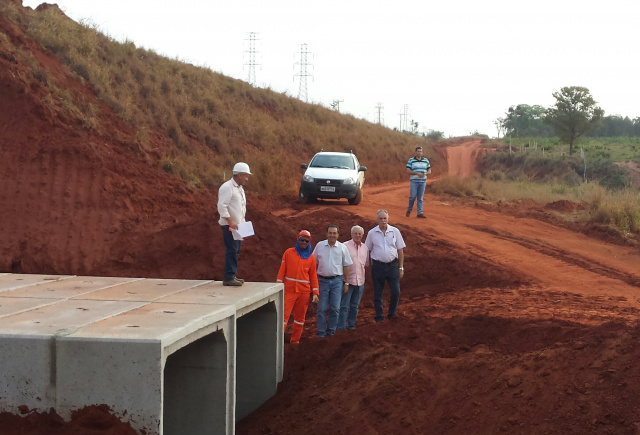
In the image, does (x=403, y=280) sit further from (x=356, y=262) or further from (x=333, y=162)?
(x=333, y=162)

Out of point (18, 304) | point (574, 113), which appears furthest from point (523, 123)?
point (18, 304)

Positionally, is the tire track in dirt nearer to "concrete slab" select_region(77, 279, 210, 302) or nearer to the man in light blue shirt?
the man in light blue shirt

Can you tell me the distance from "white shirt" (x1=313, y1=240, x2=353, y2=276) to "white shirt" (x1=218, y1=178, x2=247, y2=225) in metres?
2.07

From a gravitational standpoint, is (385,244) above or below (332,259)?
above

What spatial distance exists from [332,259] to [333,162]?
12.7 meters

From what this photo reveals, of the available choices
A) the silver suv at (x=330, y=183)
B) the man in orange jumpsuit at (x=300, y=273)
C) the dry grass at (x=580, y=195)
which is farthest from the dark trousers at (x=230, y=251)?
the dry grass at (x=580, y=195)

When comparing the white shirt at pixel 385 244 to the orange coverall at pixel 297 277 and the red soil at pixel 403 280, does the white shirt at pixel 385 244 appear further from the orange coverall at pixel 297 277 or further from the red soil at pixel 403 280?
the orange coverall at pixel 297 277

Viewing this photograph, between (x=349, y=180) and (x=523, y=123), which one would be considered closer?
(x=349, y=180)

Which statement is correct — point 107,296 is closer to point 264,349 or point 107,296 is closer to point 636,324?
point 264,349

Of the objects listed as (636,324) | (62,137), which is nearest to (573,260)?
(636,324)

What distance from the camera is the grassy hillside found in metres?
22.1

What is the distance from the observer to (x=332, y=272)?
Result: 1068 cm

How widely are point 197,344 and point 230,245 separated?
5.65 ft

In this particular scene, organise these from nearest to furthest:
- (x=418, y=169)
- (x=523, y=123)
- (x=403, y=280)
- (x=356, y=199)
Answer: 1. (x=403, y=280)
2. (x=418, y=169)
3. (x=356, y=199)
4. (x=523, y=123)
